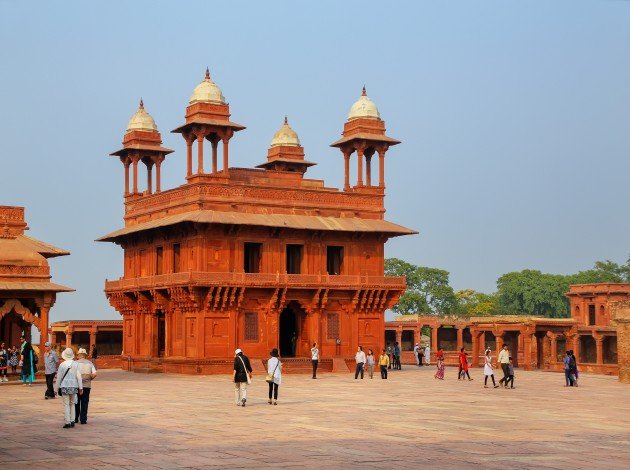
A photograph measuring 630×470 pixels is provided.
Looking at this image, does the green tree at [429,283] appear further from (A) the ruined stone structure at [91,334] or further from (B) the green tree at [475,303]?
(A) the ruined stone structure at [91,334]

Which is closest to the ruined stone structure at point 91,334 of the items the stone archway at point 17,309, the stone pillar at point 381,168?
the stone pillar at point 381,168

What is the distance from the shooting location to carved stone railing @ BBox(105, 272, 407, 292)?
44.3 metres

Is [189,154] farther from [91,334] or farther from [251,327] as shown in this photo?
[91,334]

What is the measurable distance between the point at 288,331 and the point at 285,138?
1291cm

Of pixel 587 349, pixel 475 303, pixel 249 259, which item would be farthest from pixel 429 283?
pixel 249 259

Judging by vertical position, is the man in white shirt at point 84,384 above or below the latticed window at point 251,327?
below

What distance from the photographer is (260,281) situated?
45.5 m

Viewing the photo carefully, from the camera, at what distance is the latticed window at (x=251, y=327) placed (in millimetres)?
46000

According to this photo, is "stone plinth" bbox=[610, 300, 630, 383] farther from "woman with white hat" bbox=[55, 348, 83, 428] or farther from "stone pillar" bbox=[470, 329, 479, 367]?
"woman with white hat" bbox=[55, 348, 83, 428]

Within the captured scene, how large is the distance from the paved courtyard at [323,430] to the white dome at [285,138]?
26912mm

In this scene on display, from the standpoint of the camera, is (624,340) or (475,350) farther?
(475,350)

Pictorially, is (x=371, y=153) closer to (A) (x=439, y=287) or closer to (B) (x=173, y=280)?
(B) (x=173, y=280)

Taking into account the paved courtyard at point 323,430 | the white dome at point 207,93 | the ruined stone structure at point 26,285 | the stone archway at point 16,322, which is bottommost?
the paved courtyard at point 323,430

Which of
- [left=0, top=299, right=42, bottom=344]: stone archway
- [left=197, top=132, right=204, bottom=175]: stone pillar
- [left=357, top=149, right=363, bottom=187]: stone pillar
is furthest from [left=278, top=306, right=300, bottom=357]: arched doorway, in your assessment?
[left=0, top=299, right=42, bottom=344]: stone archway
